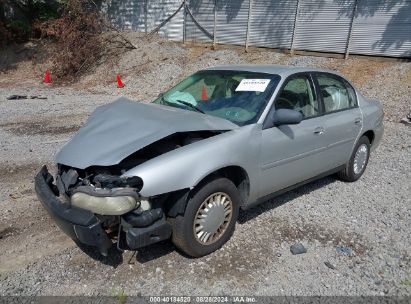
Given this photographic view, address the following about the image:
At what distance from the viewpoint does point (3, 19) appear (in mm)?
17578

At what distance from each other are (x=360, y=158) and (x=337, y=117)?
3.48 feet

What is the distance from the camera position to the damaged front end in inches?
106

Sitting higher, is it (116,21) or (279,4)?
(279,4)

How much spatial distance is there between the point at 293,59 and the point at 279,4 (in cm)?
253

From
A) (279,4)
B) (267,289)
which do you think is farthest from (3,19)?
(267,289)

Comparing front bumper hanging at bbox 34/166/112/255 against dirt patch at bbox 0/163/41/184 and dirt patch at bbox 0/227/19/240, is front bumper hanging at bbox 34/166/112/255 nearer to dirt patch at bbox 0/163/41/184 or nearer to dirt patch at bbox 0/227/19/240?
dirt patch at bbox 0/227/19/240

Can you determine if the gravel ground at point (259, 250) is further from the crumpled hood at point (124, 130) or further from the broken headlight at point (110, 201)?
the crumpled hood at point (124, 130)

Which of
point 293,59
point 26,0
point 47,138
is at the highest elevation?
point 26,0

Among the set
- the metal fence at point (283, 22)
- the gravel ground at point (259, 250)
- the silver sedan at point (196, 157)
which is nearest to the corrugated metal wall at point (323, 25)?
the metal fence at point (283, 22)

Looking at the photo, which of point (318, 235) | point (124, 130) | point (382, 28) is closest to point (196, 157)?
point (124, 130)

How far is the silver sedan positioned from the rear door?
0.06 feet

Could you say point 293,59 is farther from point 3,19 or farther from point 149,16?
point 3,19

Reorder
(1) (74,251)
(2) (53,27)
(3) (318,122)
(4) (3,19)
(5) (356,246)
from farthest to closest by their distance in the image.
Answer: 1. (4) (3,19)
2. (2) (53,27)
3. (3) (318,122)
4. (5) (356,246)
5. (1) (74,251)

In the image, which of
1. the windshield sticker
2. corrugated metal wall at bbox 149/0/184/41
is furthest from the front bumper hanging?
corrugated metal wall at bbox 149/0/184/41
